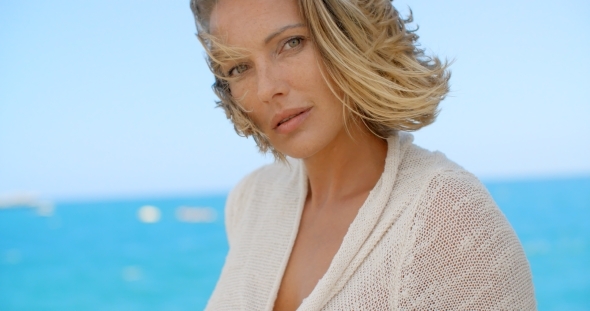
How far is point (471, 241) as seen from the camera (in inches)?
50.7

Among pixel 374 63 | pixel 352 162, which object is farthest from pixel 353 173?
pixel 374 63

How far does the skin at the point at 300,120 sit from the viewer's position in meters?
1.53

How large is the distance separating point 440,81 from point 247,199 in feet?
2.84

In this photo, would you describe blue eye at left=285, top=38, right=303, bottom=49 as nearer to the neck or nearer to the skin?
the skin

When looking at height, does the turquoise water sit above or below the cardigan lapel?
above

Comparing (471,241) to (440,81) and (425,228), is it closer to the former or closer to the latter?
(425,228)

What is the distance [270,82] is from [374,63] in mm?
278

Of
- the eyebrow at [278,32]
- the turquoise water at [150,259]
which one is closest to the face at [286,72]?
the eyebrow at [278,32]

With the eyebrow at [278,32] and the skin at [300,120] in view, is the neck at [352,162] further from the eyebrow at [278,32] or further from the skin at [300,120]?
the eyebrow at [278,32]

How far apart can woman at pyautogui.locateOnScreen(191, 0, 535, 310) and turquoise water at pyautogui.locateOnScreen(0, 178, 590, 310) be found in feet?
38.0

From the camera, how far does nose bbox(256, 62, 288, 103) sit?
5.03ft

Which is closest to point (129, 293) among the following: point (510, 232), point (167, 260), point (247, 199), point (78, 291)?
point (78, 291)

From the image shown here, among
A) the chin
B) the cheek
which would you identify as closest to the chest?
the chin

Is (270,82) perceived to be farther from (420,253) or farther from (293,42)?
(420,253)
